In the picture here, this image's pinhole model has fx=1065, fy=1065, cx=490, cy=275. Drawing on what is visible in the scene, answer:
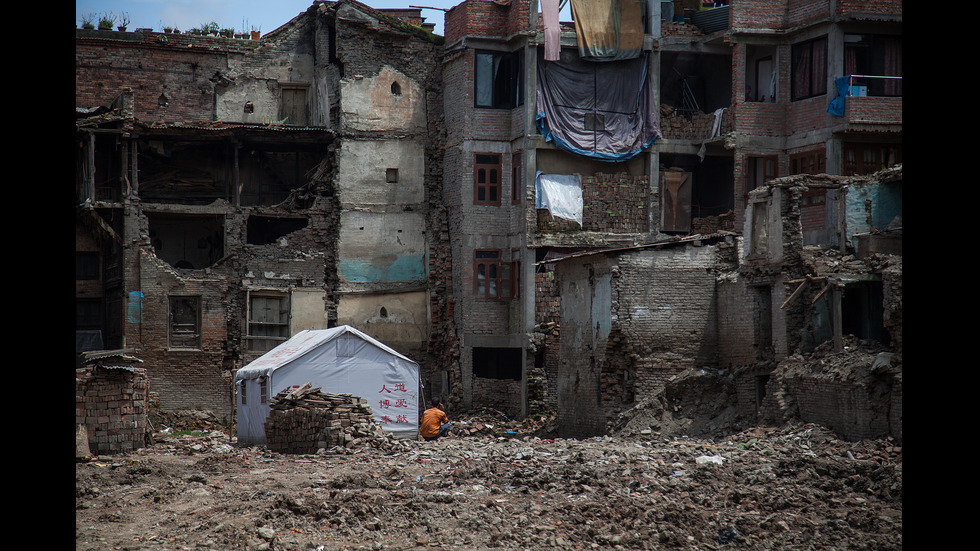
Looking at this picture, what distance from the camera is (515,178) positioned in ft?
100

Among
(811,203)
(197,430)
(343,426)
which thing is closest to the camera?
(343,426)

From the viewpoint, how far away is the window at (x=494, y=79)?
3064cm

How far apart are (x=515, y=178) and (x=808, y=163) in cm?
807

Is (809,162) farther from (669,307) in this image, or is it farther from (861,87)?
(669,307)

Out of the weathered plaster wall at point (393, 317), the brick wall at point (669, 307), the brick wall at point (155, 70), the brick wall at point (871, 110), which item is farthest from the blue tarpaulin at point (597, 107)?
the brick wall at point (155, 70)

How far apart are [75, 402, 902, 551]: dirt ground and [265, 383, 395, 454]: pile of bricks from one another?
0.39 metres

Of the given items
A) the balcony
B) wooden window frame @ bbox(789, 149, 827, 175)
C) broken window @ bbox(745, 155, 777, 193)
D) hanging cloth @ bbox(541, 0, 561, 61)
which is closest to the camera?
the balcony

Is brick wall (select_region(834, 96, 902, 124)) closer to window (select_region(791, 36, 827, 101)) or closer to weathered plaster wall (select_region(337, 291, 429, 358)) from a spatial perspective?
window (select_region(791, 36, 827, 101))

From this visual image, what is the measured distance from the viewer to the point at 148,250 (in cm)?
2995

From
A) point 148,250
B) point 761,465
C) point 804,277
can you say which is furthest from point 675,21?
point 761,465

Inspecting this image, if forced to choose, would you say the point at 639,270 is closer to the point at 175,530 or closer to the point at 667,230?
the point at 667,230

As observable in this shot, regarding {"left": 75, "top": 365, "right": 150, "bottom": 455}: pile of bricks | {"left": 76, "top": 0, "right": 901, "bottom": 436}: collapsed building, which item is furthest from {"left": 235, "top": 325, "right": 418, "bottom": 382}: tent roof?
{"left": 76, "top": 0, "right": 901, "bottom": 436}: collapsed building

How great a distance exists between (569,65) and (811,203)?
7.84m

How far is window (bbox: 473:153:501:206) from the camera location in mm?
30609
